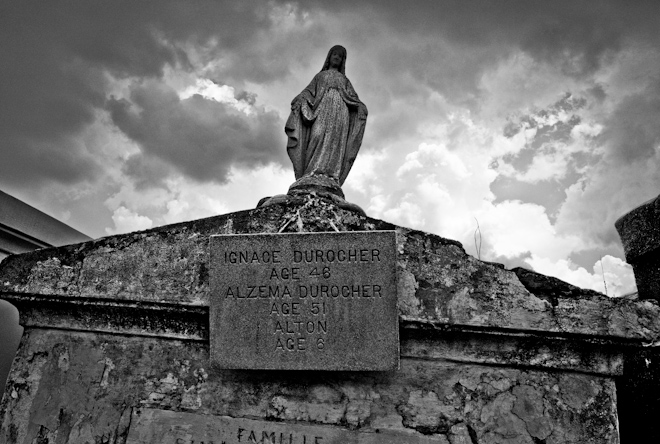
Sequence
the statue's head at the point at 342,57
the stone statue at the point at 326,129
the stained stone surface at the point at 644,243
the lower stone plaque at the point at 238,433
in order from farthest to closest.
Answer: the statue's head at the point at 342,57
the stone statue at the point at 326,129
the stained stone surface at the point at 644,243
the lower stone plaque at the point at 238,433

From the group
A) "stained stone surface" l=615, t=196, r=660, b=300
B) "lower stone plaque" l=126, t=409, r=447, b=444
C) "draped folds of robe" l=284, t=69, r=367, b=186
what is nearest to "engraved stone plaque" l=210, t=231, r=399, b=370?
"lower stone plaque" l=126, t=409, r=447, b=444

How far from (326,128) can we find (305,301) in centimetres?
196

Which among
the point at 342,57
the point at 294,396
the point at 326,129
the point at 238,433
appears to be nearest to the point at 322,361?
the point at 294,396

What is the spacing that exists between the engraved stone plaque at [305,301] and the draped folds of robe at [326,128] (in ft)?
4.58

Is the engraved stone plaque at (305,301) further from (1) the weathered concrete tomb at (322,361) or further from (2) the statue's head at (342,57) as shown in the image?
(2) the statue's head at (342,57)

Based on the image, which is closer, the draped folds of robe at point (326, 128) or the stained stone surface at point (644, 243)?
the stained stone surface at point (644, 243)

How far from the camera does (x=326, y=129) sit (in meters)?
4.41

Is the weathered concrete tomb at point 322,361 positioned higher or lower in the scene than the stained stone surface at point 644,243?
lower

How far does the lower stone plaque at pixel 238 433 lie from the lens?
2.82 m

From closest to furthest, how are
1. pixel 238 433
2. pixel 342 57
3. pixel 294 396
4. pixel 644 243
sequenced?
pixel 238 433, pixel 294 396, pixel 644 243, pixel 342 57

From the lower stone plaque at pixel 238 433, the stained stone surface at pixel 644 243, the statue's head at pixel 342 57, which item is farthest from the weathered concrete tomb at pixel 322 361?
the statue's head at pixel 342 57

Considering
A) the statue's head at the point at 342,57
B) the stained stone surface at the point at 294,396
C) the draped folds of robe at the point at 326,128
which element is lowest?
the stained stone surface at the point at 294,396

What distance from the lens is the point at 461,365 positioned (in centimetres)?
294

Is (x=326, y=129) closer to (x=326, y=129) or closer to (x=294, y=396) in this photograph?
(x=326, y=129)
